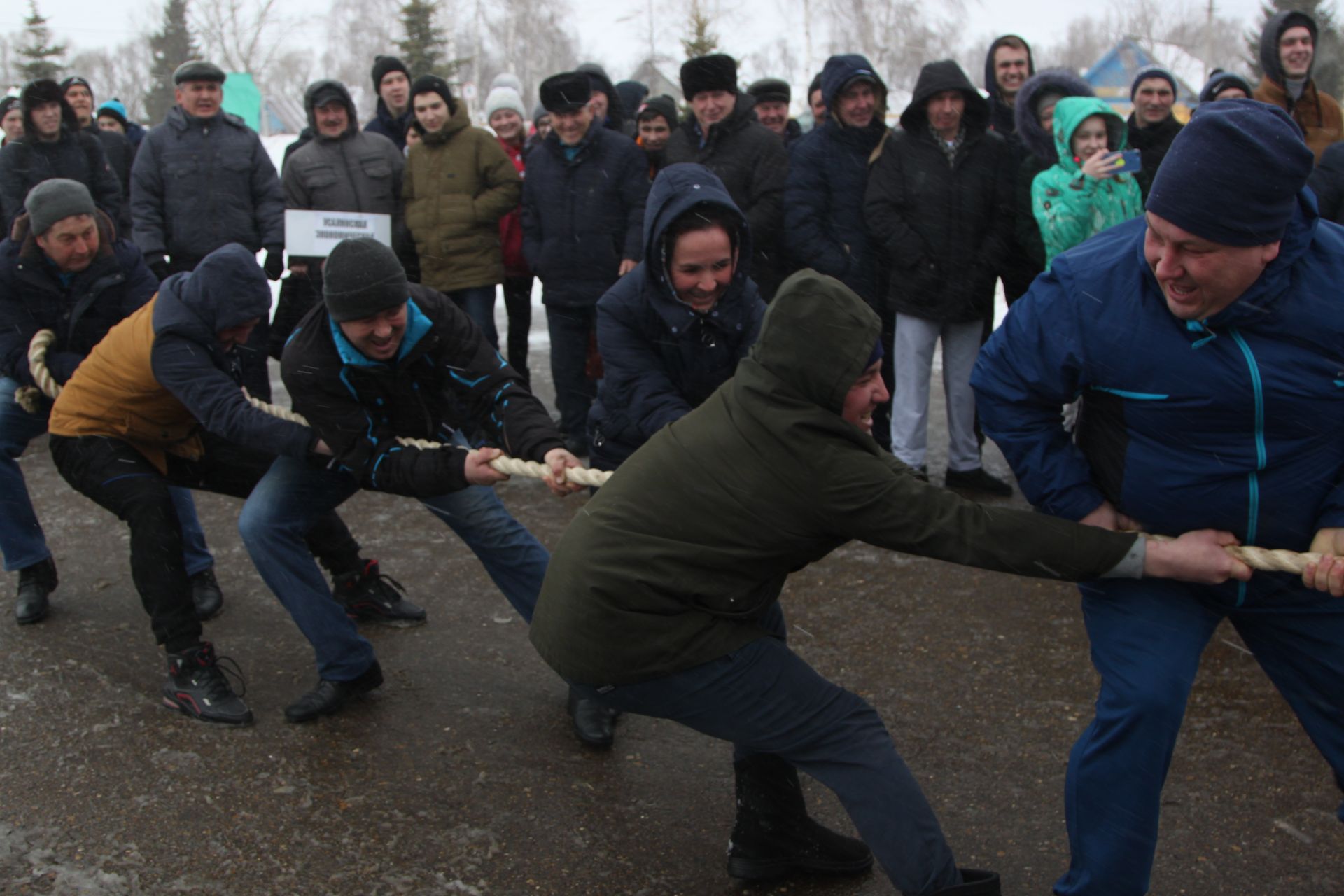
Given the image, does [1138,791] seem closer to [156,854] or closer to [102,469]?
[156,854]

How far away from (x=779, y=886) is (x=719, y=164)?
14.5 ft

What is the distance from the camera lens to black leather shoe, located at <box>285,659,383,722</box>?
4.08m

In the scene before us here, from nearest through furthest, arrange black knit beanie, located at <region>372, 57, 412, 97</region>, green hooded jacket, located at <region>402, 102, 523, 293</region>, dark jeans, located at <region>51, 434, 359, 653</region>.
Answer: dark jeans, located at <region>51, 434, 359, 653</region>, green hooded jacket, located at <region>402, 102, 523, 293</region>, black knit beanie, located at <region>372, 57, 412, 97</region>

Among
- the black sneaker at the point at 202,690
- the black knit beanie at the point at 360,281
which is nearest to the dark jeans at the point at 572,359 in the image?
the black sneaker at the point at 202,690

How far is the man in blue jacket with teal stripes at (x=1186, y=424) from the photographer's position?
7.95 ft

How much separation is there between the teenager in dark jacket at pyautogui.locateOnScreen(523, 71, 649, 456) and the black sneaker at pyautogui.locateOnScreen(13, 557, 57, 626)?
9.85 feet

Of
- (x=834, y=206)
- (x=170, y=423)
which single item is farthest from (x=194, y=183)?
(x=834, y=206)

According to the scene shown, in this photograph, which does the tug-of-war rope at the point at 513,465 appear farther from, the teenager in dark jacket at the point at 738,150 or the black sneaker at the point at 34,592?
the teenager in dark jacket at the point at 738,150

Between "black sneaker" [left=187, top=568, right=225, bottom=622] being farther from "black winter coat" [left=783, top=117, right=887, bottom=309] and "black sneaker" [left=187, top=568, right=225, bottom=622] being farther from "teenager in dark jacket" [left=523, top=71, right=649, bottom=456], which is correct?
"black winter coat" [left=783, top=117, right=887, bottom=309]

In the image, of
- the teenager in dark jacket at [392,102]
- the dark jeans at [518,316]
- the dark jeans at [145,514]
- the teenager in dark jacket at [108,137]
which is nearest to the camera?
the dark jeans at [145,514]

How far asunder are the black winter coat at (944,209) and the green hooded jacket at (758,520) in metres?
3.55

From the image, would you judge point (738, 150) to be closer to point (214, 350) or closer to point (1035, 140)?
point (1035, 140)

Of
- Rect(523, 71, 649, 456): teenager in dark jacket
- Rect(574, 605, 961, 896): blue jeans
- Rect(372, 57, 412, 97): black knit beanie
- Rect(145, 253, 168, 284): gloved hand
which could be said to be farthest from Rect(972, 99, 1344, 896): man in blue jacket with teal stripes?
A: Rect(372, 57, 412, 97): black knit beanie

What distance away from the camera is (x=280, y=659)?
15.2 ft
